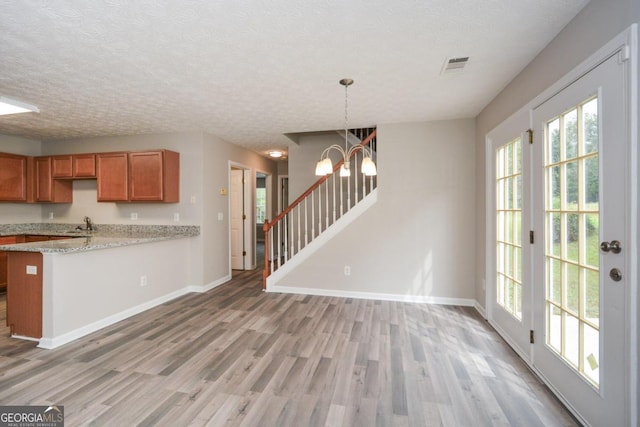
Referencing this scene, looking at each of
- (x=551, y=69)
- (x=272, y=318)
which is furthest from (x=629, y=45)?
(x=272, y=318)

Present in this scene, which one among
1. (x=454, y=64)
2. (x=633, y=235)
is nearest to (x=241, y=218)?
(x=454, y=64)

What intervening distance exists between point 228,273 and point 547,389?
4.58 m

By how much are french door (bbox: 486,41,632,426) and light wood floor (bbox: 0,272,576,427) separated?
305mm

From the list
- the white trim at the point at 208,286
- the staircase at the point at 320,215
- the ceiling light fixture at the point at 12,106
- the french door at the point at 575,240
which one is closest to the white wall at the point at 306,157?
the staircase at the point at 320,215

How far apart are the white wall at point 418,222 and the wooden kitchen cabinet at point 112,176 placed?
339cm

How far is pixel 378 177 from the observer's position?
4105 mm

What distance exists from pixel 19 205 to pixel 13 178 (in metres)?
0.61

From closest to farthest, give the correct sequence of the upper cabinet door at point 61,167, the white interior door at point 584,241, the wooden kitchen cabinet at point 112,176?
the white interior door at point 584,241 → the wooden kitchen cabinet at point 112,176 → the upper cabinet door at point 61,167

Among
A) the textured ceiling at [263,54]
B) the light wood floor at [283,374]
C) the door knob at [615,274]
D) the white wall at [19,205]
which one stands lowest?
the light wood floor at [283,374]

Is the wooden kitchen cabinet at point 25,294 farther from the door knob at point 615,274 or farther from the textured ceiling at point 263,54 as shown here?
the door knob at point 615,274

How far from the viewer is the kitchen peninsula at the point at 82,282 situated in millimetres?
2699

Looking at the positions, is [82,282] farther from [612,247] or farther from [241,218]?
[612,247]

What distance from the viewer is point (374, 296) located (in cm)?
413

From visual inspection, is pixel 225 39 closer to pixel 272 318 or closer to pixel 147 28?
pixel 147 28
